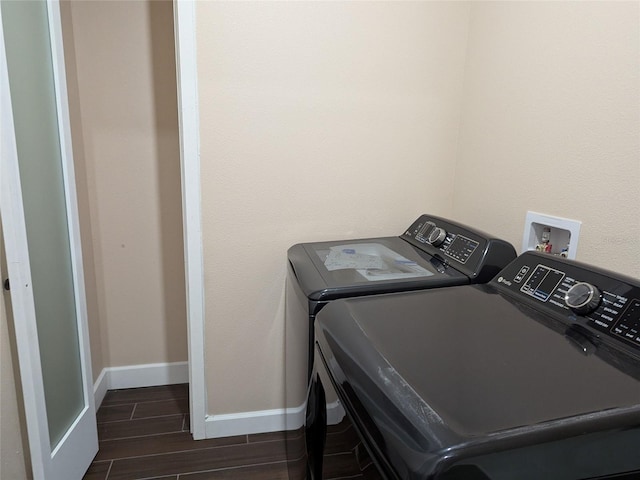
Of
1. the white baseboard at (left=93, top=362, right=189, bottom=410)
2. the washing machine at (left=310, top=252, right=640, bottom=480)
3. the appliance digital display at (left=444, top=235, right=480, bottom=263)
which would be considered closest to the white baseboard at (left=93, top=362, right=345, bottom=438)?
the white baseboard at (left=93, top=362, right=189, bottom=410)

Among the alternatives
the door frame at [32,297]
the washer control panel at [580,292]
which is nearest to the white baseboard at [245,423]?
the door frame at [32,297]

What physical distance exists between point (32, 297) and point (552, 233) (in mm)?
1571

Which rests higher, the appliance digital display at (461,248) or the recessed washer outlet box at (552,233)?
the recessed washer outlet box at (552,233)

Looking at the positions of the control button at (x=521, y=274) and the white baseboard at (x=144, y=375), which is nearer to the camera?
the control button at (x=521, y=274)

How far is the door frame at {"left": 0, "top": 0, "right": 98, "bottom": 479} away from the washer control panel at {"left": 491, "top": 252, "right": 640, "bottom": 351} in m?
1.33

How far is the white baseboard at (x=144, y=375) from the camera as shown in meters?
2.18

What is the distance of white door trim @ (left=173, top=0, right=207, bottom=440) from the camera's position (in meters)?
1.47

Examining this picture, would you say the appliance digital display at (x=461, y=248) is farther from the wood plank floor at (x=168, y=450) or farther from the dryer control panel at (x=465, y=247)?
the wood plank floor at (x=168, y=450)

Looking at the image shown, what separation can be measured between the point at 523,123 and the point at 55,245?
1.63 metres

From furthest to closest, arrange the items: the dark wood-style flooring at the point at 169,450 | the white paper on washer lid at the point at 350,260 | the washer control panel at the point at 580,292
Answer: the dark wood-style flooring at the point at 169,450, the white paper on washer lid at the point at 350,260, the washer control panel at the point at 580,292

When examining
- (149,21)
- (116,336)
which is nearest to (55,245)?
(116,336)

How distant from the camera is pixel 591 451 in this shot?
0.60 m

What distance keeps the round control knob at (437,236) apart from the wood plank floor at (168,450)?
42.1 inches

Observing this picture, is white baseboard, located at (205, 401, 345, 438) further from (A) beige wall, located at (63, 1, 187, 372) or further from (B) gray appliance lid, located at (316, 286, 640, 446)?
(B) gray appliance lid, located at (316, 286, 640, 446)
